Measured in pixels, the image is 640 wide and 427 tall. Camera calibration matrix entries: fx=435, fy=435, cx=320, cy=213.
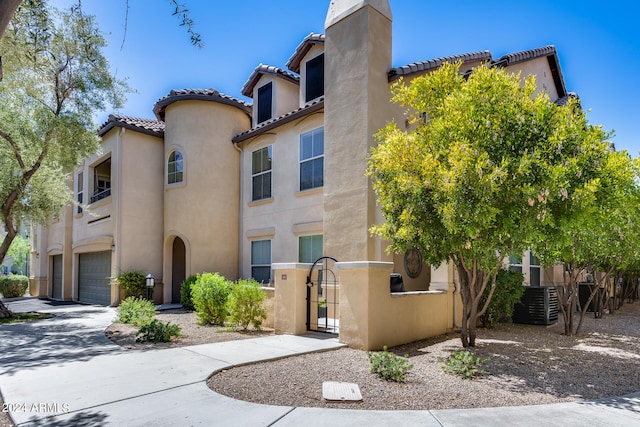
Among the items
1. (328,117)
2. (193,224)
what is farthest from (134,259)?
(328,117)

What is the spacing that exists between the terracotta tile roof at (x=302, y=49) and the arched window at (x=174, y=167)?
5.74 m

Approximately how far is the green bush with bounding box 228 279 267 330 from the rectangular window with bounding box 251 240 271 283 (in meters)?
4.84

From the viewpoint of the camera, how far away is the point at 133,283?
16828mm

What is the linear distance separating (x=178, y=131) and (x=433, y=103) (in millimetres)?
12121

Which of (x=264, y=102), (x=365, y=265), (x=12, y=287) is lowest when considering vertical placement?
(x=12, y=287)

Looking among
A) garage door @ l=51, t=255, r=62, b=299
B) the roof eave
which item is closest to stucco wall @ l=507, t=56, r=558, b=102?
the roof eave

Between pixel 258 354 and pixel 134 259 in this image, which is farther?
pixel 134 259

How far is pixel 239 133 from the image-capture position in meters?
18.3

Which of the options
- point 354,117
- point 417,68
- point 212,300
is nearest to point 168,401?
point 212,300

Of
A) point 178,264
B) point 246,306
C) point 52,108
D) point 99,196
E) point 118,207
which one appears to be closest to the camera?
point 246,306

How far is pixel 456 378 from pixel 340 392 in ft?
6.63

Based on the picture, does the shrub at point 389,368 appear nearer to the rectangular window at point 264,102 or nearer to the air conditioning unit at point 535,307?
the air conditioning unit at point 535,307

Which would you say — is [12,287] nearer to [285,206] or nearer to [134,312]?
[134,312]

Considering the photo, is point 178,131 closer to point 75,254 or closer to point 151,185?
point 151,185
